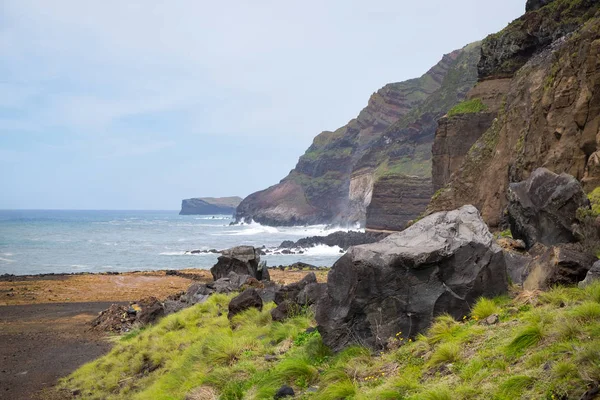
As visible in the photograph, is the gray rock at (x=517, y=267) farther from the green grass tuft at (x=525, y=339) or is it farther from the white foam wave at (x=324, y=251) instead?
the white foam wave at (x=324, y=251)

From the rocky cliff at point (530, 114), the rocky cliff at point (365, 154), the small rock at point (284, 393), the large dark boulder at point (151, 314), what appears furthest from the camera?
the rocky cliff at point (365, 154)

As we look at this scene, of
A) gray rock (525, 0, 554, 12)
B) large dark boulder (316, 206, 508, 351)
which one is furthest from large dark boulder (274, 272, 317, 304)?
gray rock (525, 0, 554, 12)

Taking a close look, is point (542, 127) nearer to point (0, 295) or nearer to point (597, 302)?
point (597, 302)

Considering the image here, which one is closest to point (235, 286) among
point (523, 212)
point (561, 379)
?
point (523, 212)

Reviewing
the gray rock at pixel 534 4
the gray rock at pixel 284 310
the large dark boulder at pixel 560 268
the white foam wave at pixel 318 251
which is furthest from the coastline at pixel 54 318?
the gray rock at pixel 534 4

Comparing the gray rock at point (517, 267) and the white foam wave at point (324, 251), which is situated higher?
the gray rock at point (517, 267)

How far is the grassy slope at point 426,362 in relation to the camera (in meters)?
5.22

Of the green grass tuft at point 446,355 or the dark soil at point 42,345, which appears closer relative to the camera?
the green grass tuft at point 446,355

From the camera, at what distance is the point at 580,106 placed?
62.3ft

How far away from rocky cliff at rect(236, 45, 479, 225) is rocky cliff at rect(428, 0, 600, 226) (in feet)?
160

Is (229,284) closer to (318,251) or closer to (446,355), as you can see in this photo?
(446,355)

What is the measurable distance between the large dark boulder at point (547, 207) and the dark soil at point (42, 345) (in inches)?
513

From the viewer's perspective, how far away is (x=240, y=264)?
2484 centimetres

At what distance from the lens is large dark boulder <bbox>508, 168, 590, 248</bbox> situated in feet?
39.2
